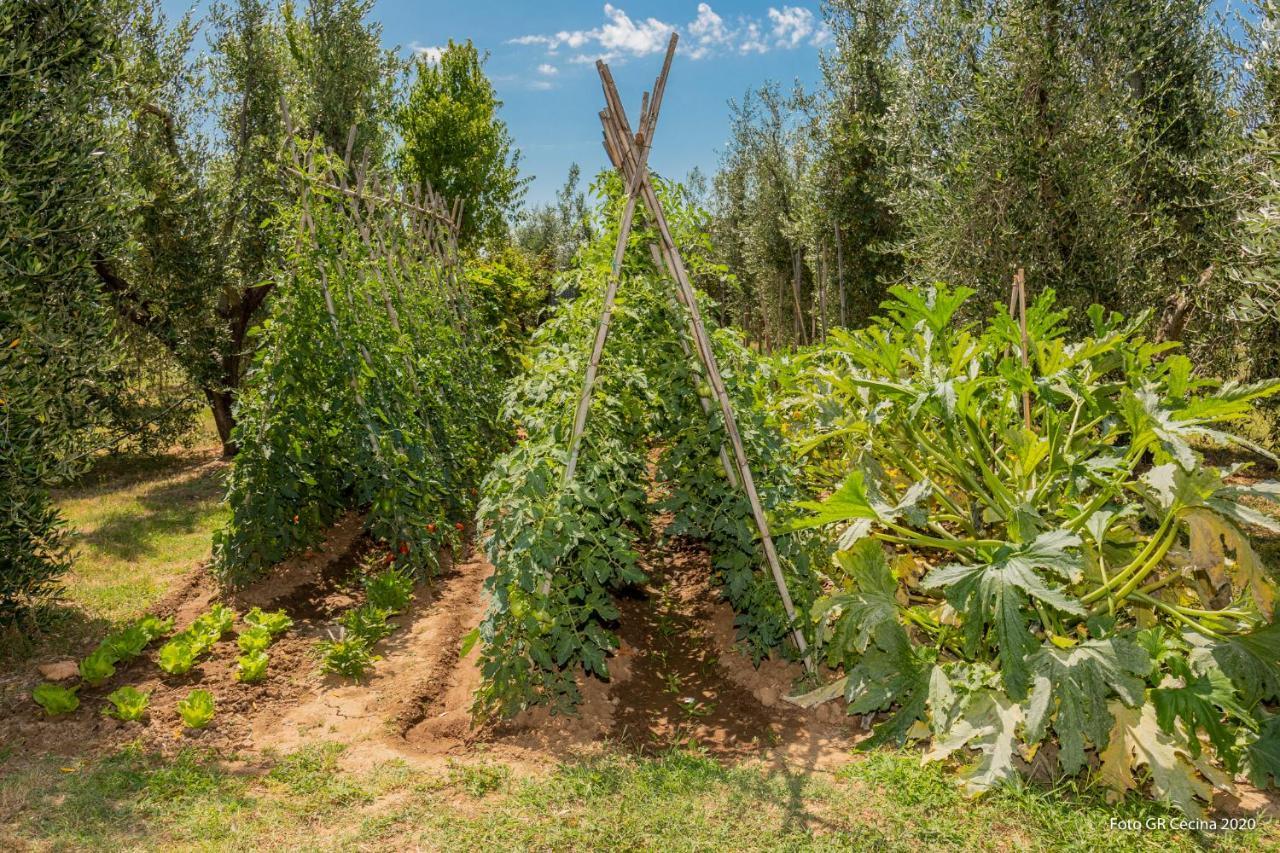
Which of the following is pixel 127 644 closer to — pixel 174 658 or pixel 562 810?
pixel 174 658

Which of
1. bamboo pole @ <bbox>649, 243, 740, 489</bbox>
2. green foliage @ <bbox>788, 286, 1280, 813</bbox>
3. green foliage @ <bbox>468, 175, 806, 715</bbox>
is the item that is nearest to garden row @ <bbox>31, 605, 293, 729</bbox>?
green foliage @ <bbox>468, 175, 806, 715</bbox>

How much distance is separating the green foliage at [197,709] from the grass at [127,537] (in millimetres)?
1660

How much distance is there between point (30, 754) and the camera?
12.3ft

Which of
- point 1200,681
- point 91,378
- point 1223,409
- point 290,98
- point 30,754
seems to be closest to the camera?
point 1200,681

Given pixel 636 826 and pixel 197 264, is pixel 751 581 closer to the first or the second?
pixel 636 826

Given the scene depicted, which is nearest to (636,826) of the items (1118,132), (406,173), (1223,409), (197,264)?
(1223,409)

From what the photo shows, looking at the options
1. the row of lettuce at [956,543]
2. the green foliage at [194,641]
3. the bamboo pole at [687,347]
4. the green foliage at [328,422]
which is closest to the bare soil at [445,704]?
the green foliage at [194,641]

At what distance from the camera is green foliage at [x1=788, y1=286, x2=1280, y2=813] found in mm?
3006

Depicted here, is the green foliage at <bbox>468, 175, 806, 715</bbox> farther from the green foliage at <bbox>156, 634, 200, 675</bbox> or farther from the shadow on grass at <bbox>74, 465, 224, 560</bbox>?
the shadow on grass at <bbox>74, 465, 224, 560</bbox>

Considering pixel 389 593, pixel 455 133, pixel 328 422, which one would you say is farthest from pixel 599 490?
pixel 455 133

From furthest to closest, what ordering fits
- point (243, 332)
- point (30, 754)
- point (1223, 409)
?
1. point (243, 332)
2. point (30, 754)
3. point (1223, 409)

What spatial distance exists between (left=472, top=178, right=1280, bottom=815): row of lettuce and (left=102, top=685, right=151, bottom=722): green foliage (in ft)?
6.01

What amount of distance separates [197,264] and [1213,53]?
12.5 meters

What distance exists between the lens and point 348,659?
4.55 m
